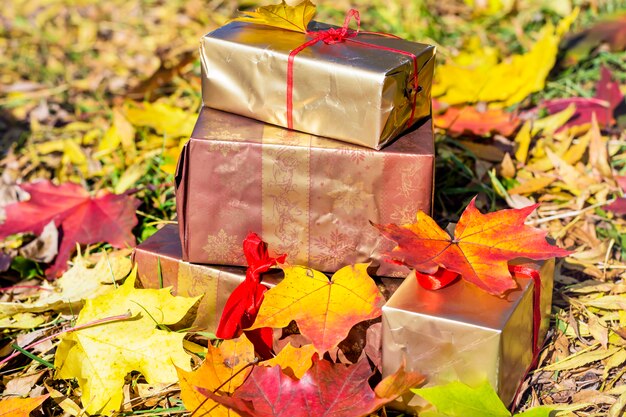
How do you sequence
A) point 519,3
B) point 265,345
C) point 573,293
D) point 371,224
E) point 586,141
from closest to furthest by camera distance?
point 371,224 < point 265,345 < point 573,293 < point 586,141 < point 519,3

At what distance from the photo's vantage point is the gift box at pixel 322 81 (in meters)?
1.16

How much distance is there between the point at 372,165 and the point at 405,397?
0.38 m

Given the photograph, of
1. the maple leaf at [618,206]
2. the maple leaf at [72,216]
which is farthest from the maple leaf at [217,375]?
the maple leaf at [618,206]

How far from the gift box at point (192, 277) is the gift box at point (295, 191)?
2cm

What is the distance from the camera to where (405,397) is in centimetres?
115

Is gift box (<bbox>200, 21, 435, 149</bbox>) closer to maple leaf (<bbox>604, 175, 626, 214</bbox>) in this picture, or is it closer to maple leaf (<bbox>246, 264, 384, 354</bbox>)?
maple leaf (<bbox>246, 264, 384, 354</bbox>)

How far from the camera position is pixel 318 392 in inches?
43.4

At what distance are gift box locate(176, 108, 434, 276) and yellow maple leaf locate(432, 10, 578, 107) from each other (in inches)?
27.6

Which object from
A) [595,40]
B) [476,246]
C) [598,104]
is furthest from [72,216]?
[595,40]

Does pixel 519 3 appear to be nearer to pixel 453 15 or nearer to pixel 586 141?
pixel 453 15

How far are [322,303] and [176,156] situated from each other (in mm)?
835

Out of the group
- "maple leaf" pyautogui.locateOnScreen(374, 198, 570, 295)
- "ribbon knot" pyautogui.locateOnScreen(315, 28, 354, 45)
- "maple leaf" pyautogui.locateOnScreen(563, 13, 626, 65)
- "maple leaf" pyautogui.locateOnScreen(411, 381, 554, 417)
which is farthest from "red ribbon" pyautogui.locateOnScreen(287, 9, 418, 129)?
"maple leaf" pyautogui.locateOnScreen(563, 13, 626, 65)

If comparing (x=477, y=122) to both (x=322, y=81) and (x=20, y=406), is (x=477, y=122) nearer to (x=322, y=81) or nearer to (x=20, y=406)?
(x=322, y=81)

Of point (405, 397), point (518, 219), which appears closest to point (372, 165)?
point (518, 219)
